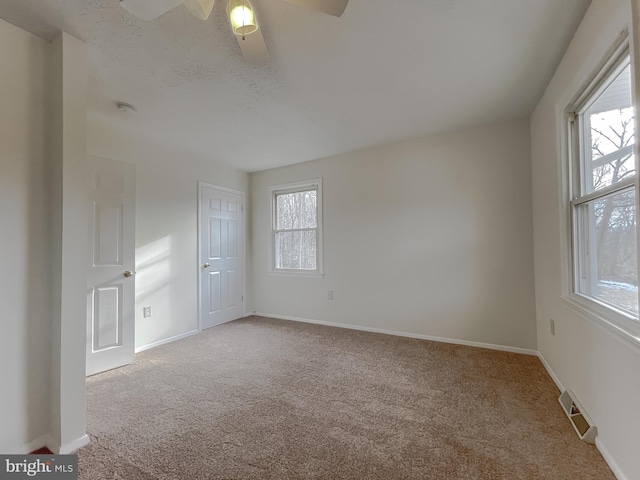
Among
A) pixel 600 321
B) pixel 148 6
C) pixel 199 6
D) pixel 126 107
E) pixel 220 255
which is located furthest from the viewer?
pixel 220 255

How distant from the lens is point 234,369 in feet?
8.72

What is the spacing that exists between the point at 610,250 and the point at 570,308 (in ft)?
1.93

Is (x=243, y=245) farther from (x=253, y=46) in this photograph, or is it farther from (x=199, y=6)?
(x=199, y=6)

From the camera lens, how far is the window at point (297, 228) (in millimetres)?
4258

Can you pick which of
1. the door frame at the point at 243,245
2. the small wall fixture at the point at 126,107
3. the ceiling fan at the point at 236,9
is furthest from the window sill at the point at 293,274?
the ceiling fan at the point at 236,9

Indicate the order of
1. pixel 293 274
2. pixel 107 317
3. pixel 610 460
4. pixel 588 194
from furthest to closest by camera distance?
1. pixel 293 274
2. pixel 107 317
3. pixel 588 194
4. pixel 610 460

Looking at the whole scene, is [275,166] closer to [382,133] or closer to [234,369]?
[382,133]

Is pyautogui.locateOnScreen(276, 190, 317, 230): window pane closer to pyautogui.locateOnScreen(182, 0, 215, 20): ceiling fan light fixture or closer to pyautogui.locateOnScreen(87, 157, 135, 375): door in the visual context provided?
pyautogui.locateOnScreen(87, 157, 135, 375): door

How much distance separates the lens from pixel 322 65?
2035 mm

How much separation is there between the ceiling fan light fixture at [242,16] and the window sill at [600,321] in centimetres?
219

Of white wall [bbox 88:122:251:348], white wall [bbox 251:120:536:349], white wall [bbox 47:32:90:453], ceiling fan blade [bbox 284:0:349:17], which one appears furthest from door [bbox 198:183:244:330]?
ceiling fan blade [bbox 284:0:349:17]

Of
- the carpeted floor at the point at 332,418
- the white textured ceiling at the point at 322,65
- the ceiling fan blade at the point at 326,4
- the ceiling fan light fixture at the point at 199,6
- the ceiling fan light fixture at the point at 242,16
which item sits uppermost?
the white textured ceiling at the point at 322,65

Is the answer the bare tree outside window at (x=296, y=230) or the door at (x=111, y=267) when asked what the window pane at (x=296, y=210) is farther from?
the door at (x=111, y=267)

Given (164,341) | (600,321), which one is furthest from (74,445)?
(600,321)
